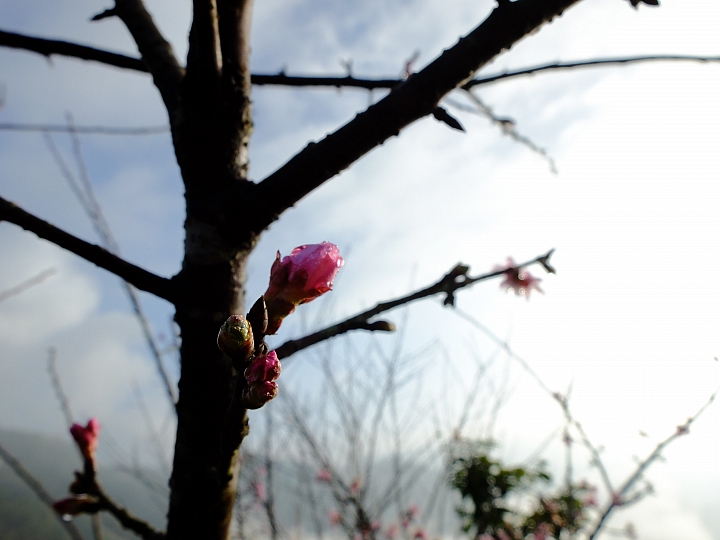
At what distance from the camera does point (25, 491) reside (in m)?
67.8

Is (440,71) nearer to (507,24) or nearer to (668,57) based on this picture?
(507,24)

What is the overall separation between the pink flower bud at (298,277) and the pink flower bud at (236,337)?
0.40 ft

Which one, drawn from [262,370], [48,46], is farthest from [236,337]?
[48,46]

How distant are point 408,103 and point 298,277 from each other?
0.34 meters

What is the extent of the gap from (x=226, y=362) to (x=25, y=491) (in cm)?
8877

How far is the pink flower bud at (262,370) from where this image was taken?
2.01ft

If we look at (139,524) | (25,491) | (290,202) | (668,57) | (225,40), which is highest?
(25,491)

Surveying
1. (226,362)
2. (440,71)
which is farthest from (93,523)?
(440,71)

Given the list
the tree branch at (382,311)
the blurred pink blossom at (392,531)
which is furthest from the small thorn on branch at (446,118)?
the blurred pink blossom at (392,531)

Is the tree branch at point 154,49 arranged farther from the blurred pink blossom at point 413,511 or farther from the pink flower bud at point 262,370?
the blurred pink blossom at point 413,511

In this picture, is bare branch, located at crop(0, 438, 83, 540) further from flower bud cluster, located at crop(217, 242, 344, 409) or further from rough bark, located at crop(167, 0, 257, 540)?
flower bud cluster, located at crop(217, 242, 344, 409)

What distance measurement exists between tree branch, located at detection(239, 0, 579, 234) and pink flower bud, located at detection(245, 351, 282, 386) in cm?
34

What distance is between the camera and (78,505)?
1321mm

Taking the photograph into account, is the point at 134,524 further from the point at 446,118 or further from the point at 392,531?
the point at 392,531
